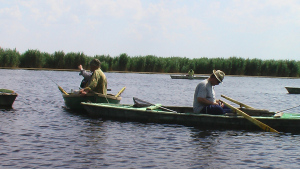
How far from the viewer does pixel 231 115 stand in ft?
42.9

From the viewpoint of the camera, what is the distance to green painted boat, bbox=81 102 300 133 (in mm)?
12672

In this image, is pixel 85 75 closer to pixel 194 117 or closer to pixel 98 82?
pixel 98 82

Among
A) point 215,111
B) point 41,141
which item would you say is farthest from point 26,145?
point 215,111

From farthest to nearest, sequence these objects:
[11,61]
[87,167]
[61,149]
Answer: [11,61] → [61,149] → [87,167]

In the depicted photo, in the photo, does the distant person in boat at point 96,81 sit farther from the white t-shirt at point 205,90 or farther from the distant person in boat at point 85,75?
the white t-shirt at point 205,90

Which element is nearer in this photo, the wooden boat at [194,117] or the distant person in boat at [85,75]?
the wooden boat at [194,117]

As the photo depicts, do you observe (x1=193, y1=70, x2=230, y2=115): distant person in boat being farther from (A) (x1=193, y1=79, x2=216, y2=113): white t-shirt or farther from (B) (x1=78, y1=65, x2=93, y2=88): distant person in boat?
(B) (x1=78, y1=65, x2=93, y2=88): distant person in boat

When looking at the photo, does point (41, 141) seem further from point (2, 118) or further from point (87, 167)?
point (2, 118)

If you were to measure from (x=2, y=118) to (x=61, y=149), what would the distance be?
5.05 meters

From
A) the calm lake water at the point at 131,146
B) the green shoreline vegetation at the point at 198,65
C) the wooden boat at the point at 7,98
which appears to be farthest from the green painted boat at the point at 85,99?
the green shoreline vegetation at the point at 198,65

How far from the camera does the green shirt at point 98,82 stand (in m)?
14.6

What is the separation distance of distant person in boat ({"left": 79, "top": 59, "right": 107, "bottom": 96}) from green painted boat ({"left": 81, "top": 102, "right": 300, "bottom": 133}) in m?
0.61

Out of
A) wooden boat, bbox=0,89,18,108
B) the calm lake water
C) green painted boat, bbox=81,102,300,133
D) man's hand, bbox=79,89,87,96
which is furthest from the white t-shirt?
wooden boat, bbox=0,89,18,108

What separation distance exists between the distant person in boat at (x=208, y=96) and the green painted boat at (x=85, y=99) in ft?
12.3
